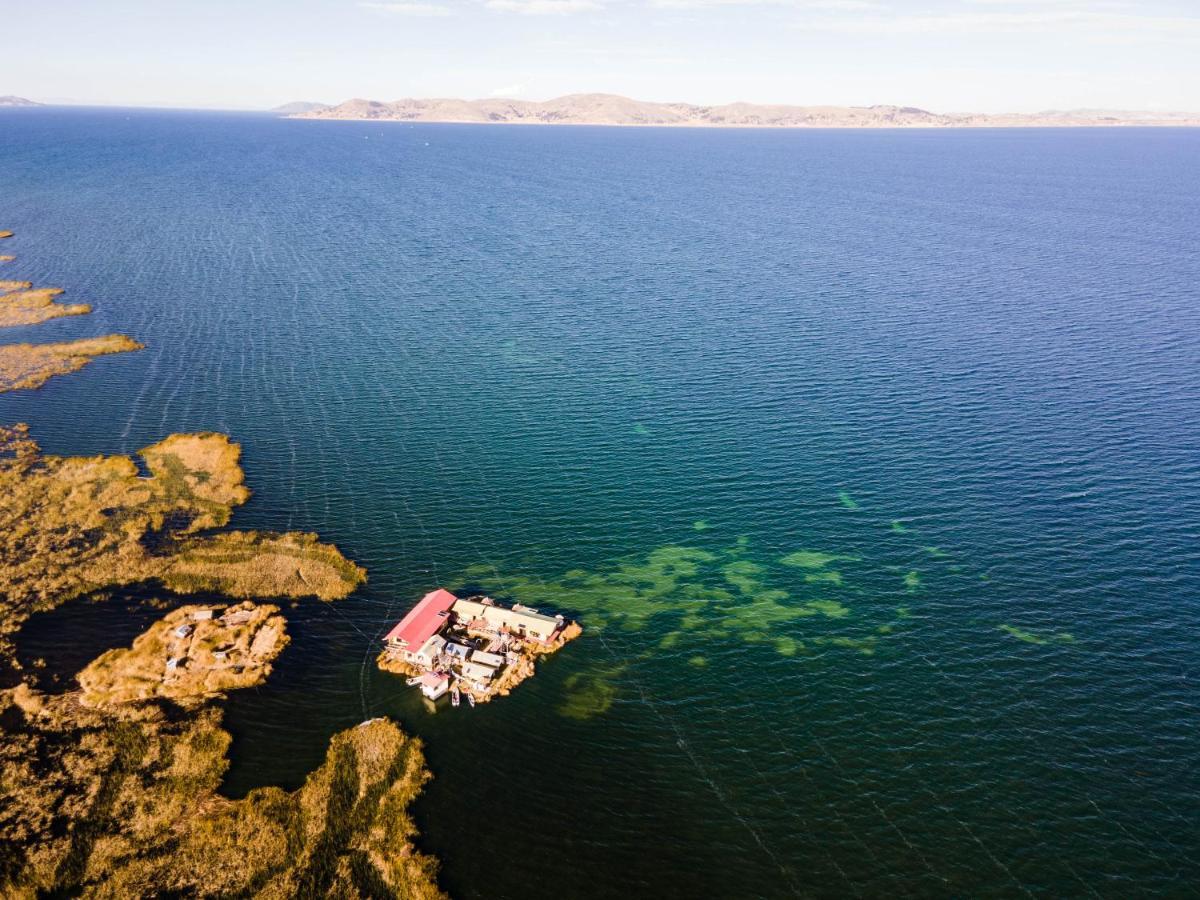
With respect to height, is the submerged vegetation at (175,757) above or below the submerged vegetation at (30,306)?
below

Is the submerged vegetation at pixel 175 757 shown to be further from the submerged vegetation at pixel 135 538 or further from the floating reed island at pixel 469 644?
the floating reed island at pixel 469 644

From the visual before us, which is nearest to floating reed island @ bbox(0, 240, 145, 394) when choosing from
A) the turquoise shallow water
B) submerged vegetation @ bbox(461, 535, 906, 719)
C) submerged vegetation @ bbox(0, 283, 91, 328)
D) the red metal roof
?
submerged vegetation @ bbox(0, 283, 91, 328)

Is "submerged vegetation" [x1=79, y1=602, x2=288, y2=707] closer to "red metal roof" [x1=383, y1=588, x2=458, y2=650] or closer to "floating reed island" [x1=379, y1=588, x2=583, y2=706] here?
"red metal roof" [x1=383, y1=588, x2=458, y2=650]

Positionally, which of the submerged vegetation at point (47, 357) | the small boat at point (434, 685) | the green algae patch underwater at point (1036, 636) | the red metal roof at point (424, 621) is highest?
the submerged vegetation at point (47, 357)

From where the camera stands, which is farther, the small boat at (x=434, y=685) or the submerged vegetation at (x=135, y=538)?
the submerged vegetation at (x=135, y=538)

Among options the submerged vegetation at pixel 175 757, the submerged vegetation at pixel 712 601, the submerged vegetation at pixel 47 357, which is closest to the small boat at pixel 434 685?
the submerged vegetation at pixel 175 757

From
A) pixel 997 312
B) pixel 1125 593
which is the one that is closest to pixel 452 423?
pixel 1125 593
